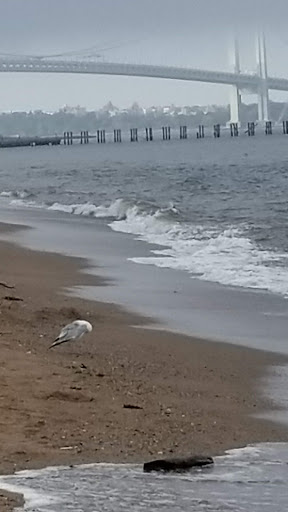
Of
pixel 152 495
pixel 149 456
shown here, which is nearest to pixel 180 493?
pixel 152 495

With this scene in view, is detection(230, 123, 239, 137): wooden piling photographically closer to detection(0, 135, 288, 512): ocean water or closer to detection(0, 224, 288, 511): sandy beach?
detection(0, 135, 288, 512): ocean water

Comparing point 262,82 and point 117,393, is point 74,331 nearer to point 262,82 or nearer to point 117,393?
point 117,393

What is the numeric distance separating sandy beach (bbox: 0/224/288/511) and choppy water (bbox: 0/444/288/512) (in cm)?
15

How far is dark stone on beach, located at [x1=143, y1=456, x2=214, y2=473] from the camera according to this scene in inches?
178

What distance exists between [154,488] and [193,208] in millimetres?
19473

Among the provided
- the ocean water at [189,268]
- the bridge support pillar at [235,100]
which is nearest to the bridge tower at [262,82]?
the bridge support pillar at [235,100]

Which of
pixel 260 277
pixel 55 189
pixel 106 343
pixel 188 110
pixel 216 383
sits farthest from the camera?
pixel 188 110

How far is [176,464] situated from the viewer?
4.54 metres

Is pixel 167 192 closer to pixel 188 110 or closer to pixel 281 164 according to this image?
pixel 281 164

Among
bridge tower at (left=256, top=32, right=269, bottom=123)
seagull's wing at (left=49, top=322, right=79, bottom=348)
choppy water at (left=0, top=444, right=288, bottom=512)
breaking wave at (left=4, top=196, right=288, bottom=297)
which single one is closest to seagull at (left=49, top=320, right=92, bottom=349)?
seagull's wing at (left=49, top=322, right=79, bottom=348)

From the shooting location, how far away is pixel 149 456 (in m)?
4.75

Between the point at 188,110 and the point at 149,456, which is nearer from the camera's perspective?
the point at 149,456

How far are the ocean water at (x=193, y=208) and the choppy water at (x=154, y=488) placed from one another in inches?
230

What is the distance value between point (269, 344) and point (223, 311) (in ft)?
5.29
